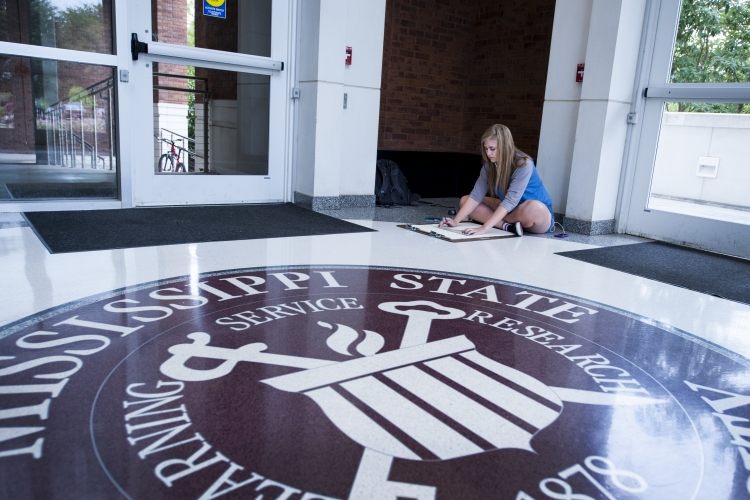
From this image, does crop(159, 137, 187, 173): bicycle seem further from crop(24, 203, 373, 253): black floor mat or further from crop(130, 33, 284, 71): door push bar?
crop(130, 33, 284, 71): door push bar

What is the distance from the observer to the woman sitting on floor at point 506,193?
4.28m

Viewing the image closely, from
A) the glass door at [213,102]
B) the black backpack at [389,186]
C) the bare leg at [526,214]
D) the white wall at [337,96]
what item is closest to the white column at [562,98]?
the bare leg at [526,214]

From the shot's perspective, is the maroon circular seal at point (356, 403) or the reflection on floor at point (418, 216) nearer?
the maroon circular seal at point (356, 403)

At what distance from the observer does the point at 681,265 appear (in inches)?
155

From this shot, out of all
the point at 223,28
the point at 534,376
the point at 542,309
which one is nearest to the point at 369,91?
the point at 223,28

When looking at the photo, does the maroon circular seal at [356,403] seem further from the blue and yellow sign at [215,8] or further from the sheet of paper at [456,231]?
the blue and yellow sign at [215,8]

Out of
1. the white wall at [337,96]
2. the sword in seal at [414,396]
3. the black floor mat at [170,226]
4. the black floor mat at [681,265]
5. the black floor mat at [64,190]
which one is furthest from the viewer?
the white wall at [337,96]

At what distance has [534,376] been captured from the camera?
6.44 ft

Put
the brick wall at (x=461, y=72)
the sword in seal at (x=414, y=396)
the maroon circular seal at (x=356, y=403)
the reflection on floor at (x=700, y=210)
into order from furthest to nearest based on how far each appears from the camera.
→ 1. the brick wall at (x=461, y=72)
2. the reflection on floor at (x=700, y=210)
3. the sword in seal at (x=414, y=396)
4. the maroon circular seal at (x=356, y=403)

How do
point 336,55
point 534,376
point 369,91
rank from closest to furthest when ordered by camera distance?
point 534,376 → point 336,55 → point 369,91

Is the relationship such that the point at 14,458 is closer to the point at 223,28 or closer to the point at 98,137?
the point at 98,137

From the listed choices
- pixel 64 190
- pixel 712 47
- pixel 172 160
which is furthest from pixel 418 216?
pixel 64 190

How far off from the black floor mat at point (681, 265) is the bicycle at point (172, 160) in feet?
10.8

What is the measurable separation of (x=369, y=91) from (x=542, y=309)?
344 centimetres
